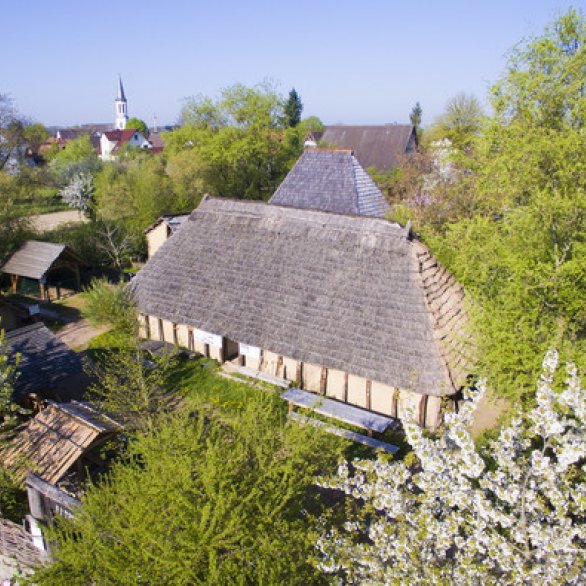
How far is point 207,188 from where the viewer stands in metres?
35.4

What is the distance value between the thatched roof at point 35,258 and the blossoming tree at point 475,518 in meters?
21.6

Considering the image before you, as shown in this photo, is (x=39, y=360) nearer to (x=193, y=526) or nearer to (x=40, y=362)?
(x=40, y=362)

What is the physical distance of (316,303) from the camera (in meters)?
15.5

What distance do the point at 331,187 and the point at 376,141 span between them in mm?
29562

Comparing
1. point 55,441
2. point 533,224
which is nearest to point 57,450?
point 55,441

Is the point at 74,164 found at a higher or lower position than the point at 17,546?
higher

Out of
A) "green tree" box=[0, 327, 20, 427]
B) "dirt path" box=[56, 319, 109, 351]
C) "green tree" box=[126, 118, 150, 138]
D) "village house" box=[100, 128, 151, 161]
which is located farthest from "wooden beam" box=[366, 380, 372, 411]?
"green tree" box=[126, 118, 150, 138]

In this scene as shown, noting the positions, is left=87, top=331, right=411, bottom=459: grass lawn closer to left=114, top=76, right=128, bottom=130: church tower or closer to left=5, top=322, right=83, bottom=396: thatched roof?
left=5, top=322, right=83, bottom=396: thatched roof

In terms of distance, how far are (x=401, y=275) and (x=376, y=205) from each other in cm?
930

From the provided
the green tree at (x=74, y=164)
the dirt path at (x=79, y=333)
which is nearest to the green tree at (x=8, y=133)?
the green tree at (x=74, y=164)

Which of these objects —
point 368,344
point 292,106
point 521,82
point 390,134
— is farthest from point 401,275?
point 292,106

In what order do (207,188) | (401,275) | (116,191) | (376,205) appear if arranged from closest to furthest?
(401,275) < (376,205) < (116,191) < (207,188)

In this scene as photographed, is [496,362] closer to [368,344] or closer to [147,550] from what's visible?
[368,344]

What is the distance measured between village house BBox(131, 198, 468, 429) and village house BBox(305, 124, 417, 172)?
1229 inches
